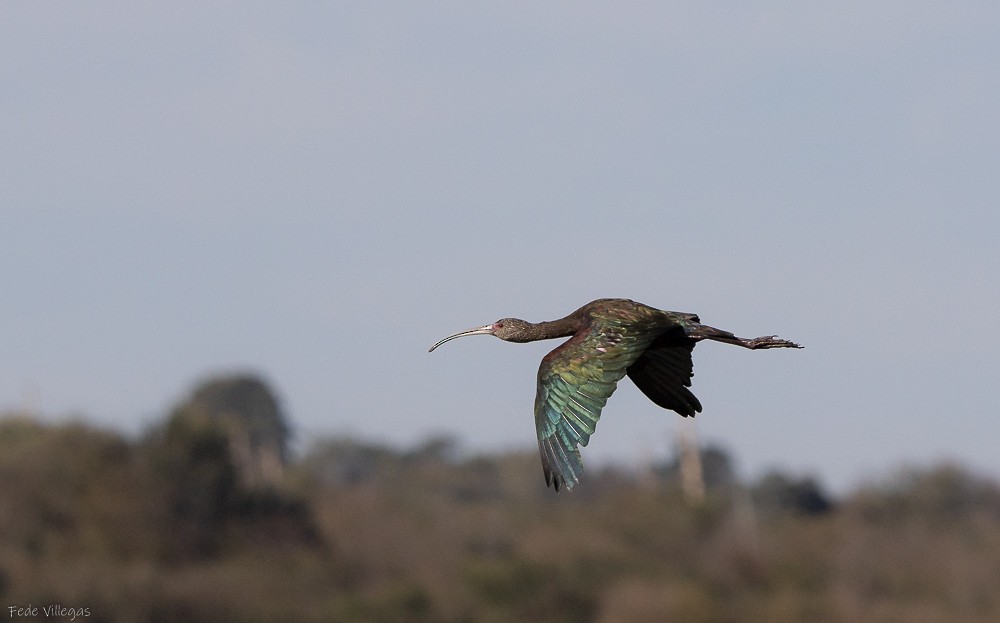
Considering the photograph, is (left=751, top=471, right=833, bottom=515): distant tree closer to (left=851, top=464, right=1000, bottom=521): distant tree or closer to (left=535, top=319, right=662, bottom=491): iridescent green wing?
(left=851, top=464, right=1000, bottom=521): distant tree

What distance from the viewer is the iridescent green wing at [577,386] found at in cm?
1614

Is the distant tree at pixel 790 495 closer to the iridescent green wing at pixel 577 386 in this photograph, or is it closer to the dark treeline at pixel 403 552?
the dark treeline at pixel 403 552

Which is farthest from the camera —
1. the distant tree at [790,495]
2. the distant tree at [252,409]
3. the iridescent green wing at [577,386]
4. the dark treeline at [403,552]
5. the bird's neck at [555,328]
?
the distant tree at [252,409]

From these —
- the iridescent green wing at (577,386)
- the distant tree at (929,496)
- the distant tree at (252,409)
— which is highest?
the distant tree at (252,409)

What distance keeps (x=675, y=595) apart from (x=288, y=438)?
86092 mm

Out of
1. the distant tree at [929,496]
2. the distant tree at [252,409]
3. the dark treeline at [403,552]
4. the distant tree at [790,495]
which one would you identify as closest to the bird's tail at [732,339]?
the dark treeline at [403,552]

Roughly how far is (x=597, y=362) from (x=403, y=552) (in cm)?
6865

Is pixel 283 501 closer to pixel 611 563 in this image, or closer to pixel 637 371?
pixel 611 563

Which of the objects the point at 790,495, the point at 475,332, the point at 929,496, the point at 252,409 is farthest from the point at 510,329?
A: the point at 252,409

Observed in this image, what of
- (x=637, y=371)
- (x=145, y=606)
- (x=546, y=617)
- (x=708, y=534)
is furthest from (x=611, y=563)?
(x=637, y=371)

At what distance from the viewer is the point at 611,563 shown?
3118 inches

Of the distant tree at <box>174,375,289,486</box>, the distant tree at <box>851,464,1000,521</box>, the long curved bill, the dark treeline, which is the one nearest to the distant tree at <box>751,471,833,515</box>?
the distant tree at <box>851,464,1000,521</box>

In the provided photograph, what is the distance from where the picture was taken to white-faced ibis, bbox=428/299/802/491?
16266 mm

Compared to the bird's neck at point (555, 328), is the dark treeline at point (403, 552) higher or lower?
higher
